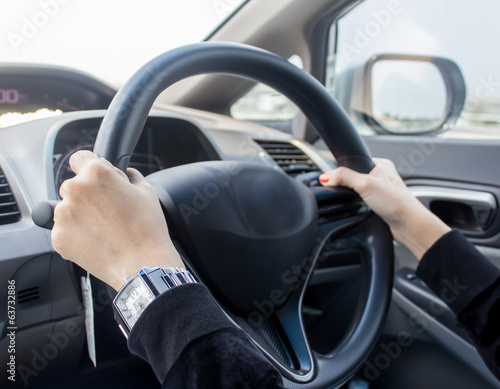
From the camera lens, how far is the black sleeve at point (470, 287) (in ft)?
2.71

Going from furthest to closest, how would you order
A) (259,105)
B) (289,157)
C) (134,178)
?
(259,105) < (289,157) < (134,178)

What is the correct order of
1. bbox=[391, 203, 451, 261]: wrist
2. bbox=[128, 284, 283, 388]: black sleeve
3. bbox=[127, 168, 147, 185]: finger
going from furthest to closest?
bbox=[391, 203, 451, 261]: wrist < bbox=[127, 168, 147, 185]: finger < bbox=[128, 284, 283, 388]: black sleeve

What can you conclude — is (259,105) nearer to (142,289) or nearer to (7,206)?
(7,206)

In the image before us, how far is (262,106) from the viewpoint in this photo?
78.3 inches

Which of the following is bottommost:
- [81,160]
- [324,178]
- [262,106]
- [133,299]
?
[262,106]

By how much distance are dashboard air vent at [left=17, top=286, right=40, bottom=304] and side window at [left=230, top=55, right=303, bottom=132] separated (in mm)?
1293

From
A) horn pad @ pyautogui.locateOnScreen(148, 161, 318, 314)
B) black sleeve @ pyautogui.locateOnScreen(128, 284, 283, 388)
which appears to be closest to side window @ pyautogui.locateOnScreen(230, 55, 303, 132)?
horn pad @ pyautogui.locateOnScreen(148, 161, 318, 314)

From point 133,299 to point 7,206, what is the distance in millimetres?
547

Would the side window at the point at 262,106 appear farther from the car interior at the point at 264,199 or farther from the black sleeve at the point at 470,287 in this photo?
the black sleeve at the point at 470,287

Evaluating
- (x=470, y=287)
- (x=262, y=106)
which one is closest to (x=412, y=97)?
(x=262, y=106)

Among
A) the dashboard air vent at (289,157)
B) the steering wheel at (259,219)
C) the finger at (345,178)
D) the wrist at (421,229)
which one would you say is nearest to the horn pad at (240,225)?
the steering wheel at (259,219)

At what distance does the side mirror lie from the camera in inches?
73.0

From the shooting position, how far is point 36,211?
55 cm

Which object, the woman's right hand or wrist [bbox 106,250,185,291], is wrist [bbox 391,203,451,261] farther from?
wrist [bbox 106,250,185,291]
